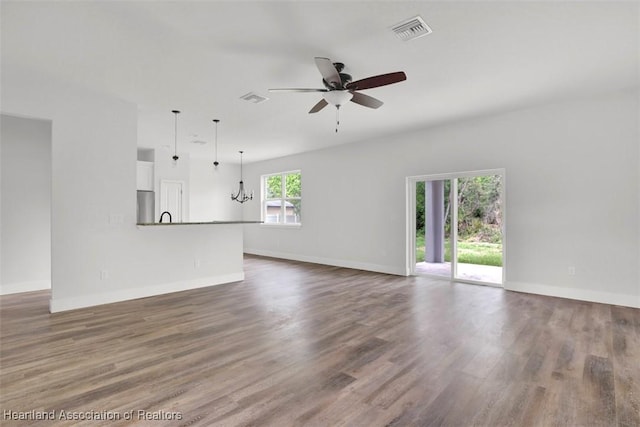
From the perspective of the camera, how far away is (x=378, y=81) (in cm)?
291

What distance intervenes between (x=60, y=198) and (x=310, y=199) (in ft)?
16.7

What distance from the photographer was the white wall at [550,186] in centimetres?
413

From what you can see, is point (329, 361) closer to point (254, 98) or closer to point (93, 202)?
point (254, 98)

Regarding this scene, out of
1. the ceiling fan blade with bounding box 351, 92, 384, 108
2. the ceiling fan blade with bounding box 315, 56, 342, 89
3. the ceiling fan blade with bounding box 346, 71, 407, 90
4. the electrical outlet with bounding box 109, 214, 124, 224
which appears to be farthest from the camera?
the electrical outlet with bounding box 109, 214, 124, 224

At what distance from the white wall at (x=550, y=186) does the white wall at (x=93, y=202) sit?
13.4 feet

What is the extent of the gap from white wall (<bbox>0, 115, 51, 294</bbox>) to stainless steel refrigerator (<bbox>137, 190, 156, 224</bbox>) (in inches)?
54.2

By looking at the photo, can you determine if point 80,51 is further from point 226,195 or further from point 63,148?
point 226,195

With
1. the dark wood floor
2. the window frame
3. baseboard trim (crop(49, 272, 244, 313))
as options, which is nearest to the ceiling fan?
the dark wood floor

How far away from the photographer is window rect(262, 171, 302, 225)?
337 inches

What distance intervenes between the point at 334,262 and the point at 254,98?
4.33 metres

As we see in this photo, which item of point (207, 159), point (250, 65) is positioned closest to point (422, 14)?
point (250, 65)

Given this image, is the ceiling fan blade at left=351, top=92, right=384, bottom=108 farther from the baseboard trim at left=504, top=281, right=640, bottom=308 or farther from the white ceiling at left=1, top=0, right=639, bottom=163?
the baseboard trim at left=504, top=281, right=640, bottom=308

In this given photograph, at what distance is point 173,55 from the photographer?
311cm

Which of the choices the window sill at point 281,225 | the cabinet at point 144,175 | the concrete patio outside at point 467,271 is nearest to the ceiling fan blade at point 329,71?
the concrete patio outside at point 467,271
